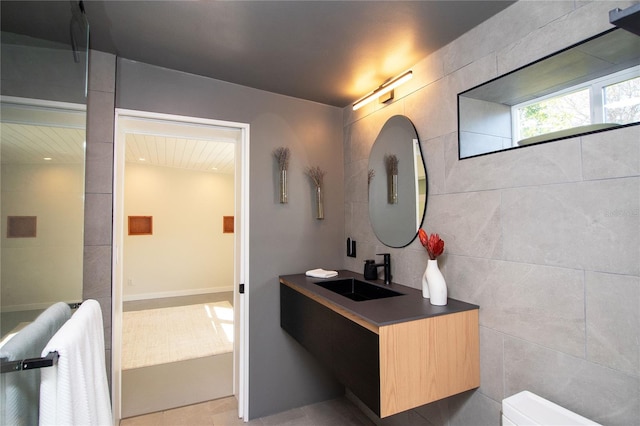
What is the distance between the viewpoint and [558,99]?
1.40 metres

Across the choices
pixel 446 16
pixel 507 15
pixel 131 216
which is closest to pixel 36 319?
pixel 446 16

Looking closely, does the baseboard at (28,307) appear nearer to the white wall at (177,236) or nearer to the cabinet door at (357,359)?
the cabinet door at (357,359)

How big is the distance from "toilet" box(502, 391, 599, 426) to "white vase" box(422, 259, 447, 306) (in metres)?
0.50

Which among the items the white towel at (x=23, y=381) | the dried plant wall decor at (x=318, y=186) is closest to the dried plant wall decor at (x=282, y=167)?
the dried plant wall decor at (x=318, y=186)

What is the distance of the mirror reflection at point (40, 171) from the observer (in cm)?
95

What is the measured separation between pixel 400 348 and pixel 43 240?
4.95 ft

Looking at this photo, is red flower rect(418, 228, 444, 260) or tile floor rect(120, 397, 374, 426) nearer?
red flower rect(418, 228, 444, 260)

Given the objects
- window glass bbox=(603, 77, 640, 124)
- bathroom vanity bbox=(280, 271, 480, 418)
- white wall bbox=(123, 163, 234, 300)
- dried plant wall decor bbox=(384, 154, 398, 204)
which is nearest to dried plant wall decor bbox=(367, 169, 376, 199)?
dried plant wall decor bbox=(384, 154, 398, 204)

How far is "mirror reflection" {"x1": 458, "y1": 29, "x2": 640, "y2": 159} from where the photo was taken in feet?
3.90

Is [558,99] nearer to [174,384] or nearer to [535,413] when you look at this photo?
[535,413]

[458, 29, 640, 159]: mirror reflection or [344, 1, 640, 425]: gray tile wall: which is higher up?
[458, 29, 640, 159]: mirror reflection

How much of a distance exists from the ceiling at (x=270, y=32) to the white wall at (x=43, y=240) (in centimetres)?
53

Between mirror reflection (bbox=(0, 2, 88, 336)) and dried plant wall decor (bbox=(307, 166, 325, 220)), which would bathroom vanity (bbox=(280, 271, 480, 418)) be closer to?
dried plant wall decor (bbox=(307, 166, 325, 220))

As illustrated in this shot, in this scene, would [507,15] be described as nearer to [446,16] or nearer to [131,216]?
[446,16]
